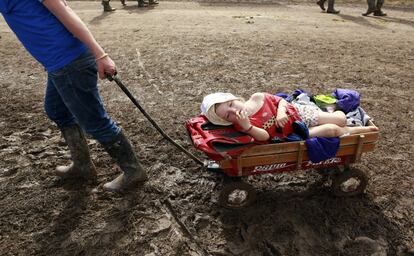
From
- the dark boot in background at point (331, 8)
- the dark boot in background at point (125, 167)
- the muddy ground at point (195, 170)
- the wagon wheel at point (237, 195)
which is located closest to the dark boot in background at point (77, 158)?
the muddy ground at point (195, 170)

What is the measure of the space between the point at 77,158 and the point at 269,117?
1.95 meters

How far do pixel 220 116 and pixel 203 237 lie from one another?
3.47 ft

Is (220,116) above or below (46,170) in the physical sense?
above

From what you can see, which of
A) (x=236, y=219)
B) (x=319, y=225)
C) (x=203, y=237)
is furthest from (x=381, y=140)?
(x=203, y=237)

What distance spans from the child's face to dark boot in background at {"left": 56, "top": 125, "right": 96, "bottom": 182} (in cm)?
146

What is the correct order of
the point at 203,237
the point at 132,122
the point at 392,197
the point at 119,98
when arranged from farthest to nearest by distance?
1. the point at 119,98
2. the point at 132,122
3. the point at 392,197
4. the point at 203,237

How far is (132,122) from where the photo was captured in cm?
510

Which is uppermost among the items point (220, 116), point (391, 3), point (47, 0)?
point (47, 0)

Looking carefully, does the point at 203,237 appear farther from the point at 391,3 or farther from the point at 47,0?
the point at 391,3

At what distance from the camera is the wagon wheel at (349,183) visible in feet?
11.6

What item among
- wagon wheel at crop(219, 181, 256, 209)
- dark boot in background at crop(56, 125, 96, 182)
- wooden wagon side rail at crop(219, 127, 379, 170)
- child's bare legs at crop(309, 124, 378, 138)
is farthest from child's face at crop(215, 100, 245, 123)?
dark boot in background at crop(56, 125, 96, 182)

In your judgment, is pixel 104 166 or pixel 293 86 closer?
pixel 104 166

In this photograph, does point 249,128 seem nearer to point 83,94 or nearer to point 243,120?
point 243,120

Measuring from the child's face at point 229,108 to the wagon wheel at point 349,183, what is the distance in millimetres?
1176
